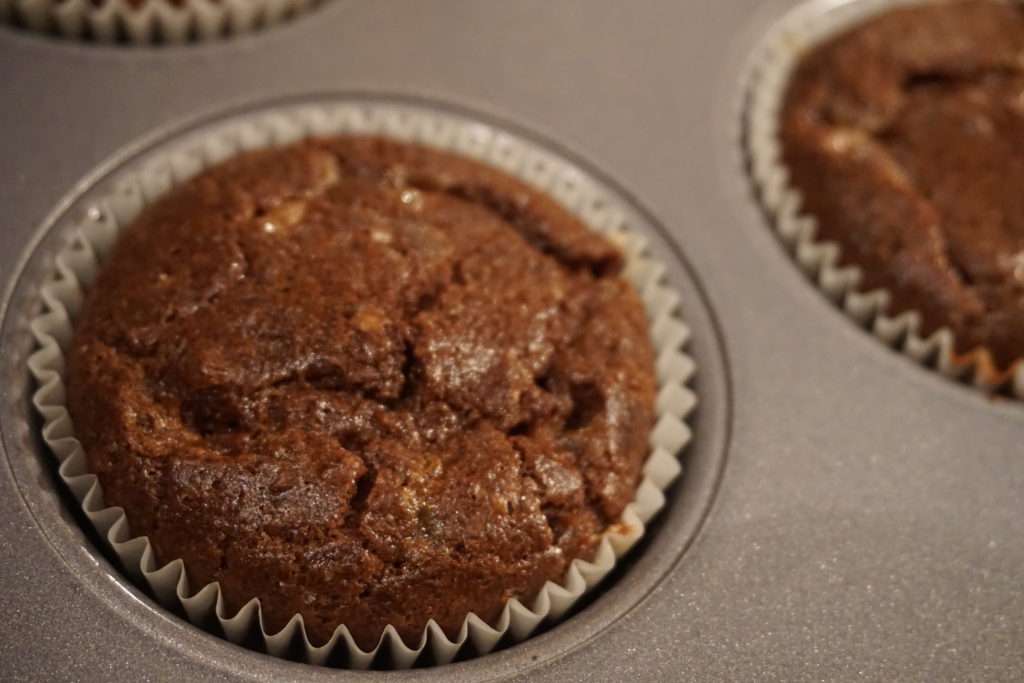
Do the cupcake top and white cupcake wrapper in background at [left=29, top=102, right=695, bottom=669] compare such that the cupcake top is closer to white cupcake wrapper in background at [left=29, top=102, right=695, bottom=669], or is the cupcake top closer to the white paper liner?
white cupcake wrapper in background at [left=29, top=102, right=695, bottom=669]

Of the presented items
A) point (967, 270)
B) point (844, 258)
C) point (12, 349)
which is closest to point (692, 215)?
point (844, 258)

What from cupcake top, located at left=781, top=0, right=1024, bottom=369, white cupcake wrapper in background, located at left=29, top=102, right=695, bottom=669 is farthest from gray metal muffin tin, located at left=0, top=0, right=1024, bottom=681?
cupcake top, located at left=781, top=0, right=1024, bottom=369

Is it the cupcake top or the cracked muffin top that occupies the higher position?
the cupcake top

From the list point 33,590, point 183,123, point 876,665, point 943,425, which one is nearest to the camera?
point 33,590

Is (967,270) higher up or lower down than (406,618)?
higher up

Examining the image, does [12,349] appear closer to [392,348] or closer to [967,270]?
[392,348]

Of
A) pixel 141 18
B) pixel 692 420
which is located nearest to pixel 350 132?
pixel 141 18
